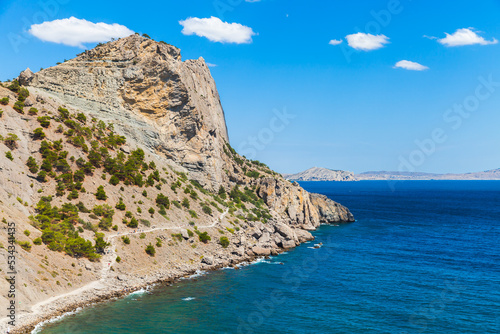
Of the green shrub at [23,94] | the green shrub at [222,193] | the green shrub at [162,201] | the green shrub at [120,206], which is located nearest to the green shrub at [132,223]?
the green shrub at [120,206]

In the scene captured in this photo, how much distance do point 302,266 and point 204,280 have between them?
19492 millimetres

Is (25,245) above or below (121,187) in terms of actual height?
below

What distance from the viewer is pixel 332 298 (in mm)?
46531

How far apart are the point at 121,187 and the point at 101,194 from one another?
219 inches

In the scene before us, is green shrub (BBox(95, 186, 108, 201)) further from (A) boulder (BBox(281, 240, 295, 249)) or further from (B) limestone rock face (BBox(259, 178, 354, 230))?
(B) limestone rock face (BBox(259, 178, 354, 230))

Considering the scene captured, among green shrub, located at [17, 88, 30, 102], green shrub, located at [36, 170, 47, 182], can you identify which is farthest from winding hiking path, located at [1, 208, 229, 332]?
green shrub, located at [17, 88, 30, 102]

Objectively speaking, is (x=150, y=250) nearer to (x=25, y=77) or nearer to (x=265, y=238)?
(x=265, y=238)

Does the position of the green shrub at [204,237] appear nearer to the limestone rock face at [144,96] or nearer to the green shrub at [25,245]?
the limestone rock face at [144,96]

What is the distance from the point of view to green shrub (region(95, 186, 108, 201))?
58.7 m

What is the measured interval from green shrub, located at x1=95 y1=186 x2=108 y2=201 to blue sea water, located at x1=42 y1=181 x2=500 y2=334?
20791 millimetres

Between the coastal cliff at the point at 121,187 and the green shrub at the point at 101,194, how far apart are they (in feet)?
1.22

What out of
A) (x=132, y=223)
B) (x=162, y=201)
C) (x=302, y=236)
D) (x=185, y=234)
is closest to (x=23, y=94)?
(x=162, y=201)

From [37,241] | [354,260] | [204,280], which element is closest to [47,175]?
[37,241]

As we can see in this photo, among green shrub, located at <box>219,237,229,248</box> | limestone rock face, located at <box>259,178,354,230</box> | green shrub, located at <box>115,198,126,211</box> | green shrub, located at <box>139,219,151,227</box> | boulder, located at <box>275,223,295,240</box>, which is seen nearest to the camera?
green shrub, located at <box>115,198,126,211</box>
